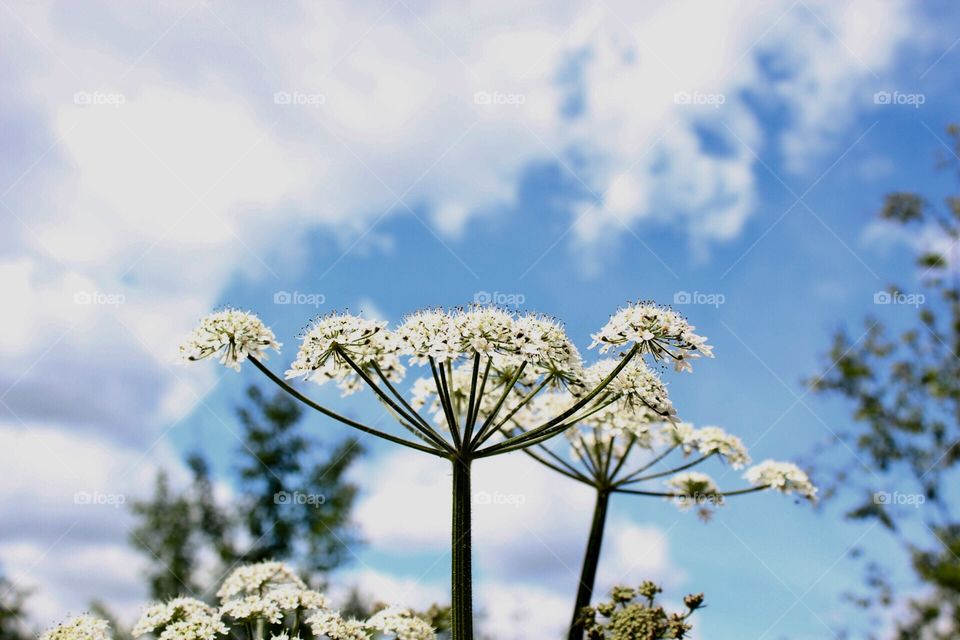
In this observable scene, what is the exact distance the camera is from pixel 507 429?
6.84 m

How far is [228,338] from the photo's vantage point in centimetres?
615

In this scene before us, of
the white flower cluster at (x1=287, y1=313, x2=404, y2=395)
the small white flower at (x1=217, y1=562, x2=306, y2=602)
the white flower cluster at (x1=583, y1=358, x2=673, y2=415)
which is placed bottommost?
the small white flower at (x1=217, y1=562, x2=306, y2=602)

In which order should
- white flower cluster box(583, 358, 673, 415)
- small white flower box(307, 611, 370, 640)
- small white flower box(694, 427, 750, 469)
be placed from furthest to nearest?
1. small white flower box(694, 427, 750, 469)
2. white flower cluster box(583, 358, 673, 415)
3. small white flower box(307, 611, 370, 640)

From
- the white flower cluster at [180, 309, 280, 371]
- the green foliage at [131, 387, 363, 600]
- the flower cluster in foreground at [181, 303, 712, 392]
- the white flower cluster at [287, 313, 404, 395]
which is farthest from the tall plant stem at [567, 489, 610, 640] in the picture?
the green foliage at [131, 387, 363, 600]

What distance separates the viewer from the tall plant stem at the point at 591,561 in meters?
6.44

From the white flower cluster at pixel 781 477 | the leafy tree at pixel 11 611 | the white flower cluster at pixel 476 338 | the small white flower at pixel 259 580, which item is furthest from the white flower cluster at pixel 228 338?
the leafy tree at pixel 11 611

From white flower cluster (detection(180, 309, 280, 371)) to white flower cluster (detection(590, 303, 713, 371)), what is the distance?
7.89ft

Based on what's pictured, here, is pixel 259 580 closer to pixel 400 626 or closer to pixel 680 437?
pixel 400 626

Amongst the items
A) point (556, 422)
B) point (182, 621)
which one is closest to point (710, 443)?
point (556, 422)

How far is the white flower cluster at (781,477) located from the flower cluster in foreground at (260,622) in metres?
3.64

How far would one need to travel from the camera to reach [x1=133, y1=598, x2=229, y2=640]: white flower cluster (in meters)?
5.48

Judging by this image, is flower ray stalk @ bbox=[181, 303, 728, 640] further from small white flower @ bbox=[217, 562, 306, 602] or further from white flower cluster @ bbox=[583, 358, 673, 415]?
small white flower @ bbox=[217, 562, 306, 602]

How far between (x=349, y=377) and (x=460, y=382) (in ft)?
3.09

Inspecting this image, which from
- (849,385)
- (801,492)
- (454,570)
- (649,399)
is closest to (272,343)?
(454,570)
